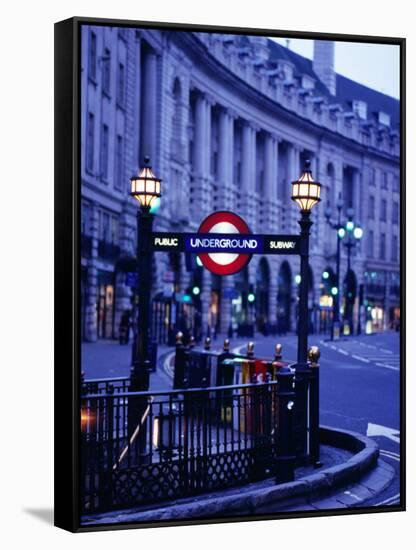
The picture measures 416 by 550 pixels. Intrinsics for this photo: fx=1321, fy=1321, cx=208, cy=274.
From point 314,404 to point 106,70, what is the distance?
3.97 meters

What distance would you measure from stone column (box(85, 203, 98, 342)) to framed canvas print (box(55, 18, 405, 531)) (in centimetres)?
2

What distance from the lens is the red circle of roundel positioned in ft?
41.9

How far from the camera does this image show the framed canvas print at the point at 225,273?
11.9 metres

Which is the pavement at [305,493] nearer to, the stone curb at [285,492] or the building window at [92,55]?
the stone curb at [285,492]

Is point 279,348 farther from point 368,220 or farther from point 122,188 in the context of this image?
point 122,188

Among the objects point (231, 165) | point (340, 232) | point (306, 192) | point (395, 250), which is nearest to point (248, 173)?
point (231, 165)

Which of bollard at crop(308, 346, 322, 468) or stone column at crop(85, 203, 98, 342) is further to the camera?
bollard at crop(308, 346, 322, 468)

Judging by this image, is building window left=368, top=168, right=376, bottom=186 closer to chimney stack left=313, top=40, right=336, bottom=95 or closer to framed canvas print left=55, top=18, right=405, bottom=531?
framed canvas print left=55, top=18, right=405, bottom=531

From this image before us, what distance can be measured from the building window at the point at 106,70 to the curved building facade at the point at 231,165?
0.06 ft

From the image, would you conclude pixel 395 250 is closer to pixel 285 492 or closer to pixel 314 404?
pixel 314 404

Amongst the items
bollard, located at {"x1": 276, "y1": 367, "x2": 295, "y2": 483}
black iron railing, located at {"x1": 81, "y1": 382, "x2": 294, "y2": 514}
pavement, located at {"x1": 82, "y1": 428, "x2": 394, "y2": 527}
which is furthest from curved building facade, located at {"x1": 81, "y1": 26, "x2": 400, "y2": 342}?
pavement, located at {"x1": 82, "y1": 428, "x2": 394, "y2": 527}

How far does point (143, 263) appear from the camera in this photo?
499 inches

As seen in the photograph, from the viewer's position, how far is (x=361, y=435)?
45.6 ft

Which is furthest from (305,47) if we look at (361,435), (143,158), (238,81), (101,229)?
(361,435)
